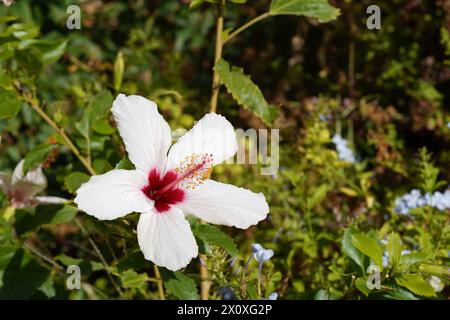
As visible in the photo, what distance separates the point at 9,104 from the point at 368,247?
2.64ft

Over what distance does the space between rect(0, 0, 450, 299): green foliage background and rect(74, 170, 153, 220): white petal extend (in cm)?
6

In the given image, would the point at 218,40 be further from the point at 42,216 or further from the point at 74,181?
the point at 42,216

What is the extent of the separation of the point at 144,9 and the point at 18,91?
4.64ft

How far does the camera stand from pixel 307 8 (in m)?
1.49

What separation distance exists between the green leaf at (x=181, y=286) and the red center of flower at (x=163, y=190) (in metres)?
0.13

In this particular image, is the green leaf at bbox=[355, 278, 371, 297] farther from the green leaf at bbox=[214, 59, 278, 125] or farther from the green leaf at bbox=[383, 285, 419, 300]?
the green leaf at bbox=[214, 59, 278, 125]

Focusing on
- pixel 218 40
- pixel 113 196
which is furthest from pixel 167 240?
pixel 218 40

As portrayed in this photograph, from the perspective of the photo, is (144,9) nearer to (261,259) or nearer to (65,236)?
(65,236)

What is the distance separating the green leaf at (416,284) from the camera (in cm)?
118

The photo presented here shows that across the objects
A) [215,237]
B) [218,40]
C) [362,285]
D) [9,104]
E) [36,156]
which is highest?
[218,40]

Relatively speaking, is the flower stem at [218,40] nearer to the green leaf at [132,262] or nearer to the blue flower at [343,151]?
the green leaf at [132,262]

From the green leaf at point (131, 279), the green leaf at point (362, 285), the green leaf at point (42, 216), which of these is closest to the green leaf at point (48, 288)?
the green leaf at point (42, 216)
